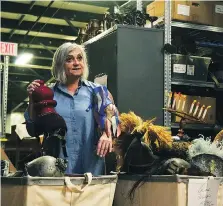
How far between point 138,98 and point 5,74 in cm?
205

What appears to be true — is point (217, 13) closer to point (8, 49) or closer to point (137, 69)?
point (137, 69)

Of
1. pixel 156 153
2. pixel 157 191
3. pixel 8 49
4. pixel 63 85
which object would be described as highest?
pixel 8 49

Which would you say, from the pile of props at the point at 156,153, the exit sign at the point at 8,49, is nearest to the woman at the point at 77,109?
the pile of props at the point at 156,153

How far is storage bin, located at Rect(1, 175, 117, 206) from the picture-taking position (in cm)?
181

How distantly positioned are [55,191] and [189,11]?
2130mm

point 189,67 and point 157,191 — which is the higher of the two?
point 189,67

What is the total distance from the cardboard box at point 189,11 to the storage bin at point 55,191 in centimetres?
182

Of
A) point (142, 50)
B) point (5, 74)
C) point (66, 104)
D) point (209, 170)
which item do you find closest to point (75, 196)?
point (66, 104)

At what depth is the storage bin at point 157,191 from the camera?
1.95 meters

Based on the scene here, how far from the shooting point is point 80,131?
7.47 ft

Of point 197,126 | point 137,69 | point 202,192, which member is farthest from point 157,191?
point 197,126

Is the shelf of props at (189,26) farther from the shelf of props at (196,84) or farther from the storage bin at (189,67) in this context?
the shelf of props at (196,84)

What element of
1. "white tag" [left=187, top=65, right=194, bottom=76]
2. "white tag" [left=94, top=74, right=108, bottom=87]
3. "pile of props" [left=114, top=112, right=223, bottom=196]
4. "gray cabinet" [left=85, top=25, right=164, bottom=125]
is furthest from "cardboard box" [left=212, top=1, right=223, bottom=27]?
"pile of props" [left=114, top=112, right=223, bottom=196]

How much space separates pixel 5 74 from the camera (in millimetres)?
4582
